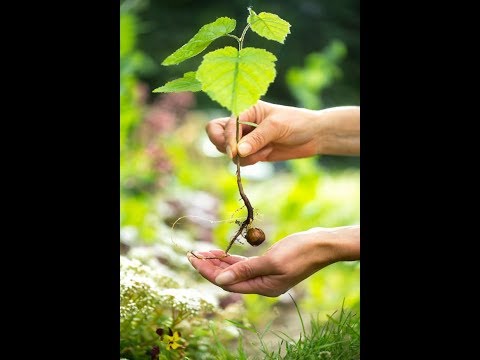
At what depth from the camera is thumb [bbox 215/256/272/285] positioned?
1.36 m

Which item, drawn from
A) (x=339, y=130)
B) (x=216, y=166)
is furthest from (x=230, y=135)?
(x=216, y=166)

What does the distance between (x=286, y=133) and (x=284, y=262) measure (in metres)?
0.50

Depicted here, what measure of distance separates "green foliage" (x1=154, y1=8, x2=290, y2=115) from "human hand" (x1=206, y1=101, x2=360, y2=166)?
0.86ft

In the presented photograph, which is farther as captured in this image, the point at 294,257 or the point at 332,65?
the point at 332,65

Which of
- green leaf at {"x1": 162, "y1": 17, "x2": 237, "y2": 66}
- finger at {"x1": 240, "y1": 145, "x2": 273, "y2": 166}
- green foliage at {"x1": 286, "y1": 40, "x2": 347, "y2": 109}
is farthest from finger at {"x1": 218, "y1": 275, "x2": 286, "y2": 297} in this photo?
green foliage at {"x1": 286, "y1": 40, "x2": 347, "y2": 109}

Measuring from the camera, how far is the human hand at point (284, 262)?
1.36m

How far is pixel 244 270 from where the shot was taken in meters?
1.38

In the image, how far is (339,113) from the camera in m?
1.88

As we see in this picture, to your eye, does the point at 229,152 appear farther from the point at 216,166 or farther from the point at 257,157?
the point at 216,166

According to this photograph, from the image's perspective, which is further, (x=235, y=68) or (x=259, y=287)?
(x=259, y=287)

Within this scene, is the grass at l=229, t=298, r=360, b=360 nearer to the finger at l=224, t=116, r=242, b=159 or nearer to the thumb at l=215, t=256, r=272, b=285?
the thumb at l=215, t=256, r=272, b=285
